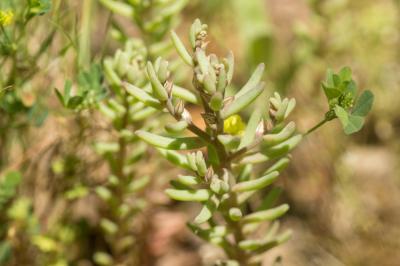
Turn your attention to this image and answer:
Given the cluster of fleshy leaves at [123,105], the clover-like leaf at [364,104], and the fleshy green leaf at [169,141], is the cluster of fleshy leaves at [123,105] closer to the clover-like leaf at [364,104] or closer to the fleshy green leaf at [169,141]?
the fleshy green leaf at [169,141]

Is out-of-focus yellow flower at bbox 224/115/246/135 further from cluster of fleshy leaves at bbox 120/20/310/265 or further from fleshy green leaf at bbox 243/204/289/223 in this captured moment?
fleshy green leaf at bbox 243/204/289/223

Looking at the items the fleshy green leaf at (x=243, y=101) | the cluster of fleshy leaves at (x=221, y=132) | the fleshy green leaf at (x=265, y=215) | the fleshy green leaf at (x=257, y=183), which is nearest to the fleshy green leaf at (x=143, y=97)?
the cluster of fleshy leaves at (x=221, y=132)

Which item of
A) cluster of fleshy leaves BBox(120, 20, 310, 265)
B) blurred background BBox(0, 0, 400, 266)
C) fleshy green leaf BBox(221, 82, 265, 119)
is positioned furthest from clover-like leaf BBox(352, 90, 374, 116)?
blurred background BBox(0, 0, 400, 266)

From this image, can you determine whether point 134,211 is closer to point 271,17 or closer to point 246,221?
point 246,221

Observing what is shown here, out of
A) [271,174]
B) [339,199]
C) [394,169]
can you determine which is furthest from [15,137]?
[394,169]

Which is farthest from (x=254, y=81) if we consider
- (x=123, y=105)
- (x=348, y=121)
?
(x=123, y=105)

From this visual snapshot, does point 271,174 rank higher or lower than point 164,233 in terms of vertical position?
higher
